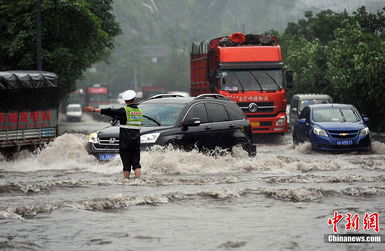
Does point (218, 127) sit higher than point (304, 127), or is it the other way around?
point (218, 127)

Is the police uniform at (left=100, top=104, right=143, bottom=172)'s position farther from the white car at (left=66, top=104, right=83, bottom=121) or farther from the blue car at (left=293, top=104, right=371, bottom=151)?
the white car at (left=66, top=104, right=83, bottom=121)

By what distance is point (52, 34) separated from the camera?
42.2 metres

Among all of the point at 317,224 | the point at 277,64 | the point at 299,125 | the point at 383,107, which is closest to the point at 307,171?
the point at 317,224

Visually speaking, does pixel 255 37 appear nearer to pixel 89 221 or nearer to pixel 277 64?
pixel 277 64

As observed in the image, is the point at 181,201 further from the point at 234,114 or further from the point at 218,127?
the point at 234,114

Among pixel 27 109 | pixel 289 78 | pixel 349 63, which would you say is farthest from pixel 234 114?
pixel 349 63

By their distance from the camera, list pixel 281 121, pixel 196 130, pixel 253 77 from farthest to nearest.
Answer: pixel 281 121 → pixel 253 77 → pixel 196 130

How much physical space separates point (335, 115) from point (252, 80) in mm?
4996

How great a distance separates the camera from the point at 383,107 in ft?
117

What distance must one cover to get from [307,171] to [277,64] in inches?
462

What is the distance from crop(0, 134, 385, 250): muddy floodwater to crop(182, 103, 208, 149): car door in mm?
255

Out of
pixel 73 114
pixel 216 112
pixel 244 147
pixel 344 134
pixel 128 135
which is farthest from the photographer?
pixel 73 114

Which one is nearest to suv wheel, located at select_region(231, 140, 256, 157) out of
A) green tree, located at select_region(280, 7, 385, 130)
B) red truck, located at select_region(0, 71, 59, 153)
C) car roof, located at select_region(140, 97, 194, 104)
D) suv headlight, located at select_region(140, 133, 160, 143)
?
car roof, located at select_region(140, 97, 194, 104)

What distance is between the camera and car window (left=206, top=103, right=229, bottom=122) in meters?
18.6
